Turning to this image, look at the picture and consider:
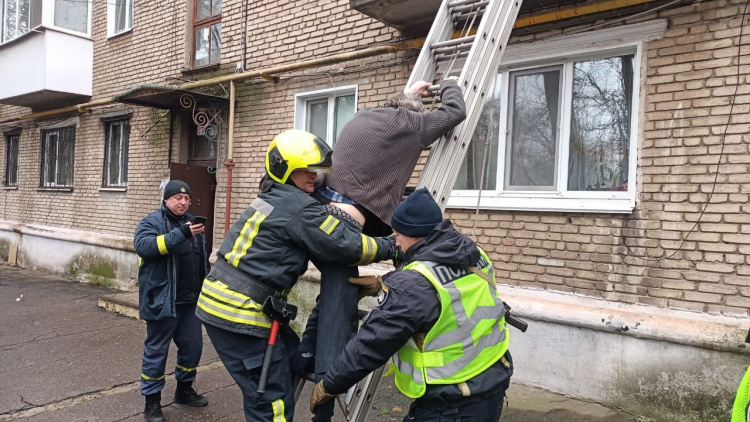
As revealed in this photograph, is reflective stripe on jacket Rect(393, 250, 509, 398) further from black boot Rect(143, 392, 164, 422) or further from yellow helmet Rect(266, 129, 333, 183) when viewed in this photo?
black boot Rect(143, 392, 164, 422)

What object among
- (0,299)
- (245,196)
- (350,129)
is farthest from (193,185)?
(350,129)

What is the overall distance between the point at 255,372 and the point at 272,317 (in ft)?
0.94

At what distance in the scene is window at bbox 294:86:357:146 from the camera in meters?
5.95

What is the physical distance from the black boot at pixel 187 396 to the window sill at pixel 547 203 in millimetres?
2744

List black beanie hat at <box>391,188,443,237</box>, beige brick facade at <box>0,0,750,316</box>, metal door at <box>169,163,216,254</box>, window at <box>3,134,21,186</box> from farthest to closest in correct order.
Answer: window at <box>3,134,21,186</box>, metal door at <box>169,163,216,254</box>, beige brick facade at <box>0,0,750,316</box>, black beanie hat at <box>391,188,443,237</box>

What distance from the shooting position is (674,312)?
3.73m

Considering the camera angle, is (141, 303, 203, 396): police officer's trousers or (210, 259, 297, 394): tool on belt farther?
(141, 303, 203, 396): police officer's trousers

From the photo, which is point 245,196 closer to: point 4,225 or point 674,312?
point 674,312

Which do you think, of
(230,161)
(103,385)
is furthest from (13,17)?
(103,385)

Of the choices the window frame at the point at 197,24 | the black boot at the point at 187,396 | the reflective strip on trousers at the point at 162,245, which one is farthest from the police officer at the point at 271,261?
the window frame at the point at 197,24

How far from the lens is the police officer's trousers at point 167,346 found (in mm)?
3633

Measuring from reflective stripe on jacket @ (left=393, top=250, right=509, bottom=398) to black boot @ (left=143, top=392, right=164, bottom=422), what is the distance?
2.41 metres

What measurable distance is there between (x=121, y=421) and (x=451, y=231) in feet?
9.96

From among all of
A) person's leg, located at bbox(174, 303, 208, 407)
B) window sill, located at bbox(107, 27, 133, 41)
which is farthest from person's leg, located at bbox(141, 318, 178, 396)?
window sill, located at bbox(107, 27, 133, 41)
